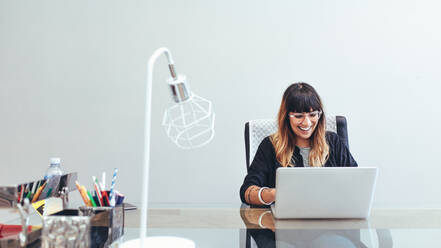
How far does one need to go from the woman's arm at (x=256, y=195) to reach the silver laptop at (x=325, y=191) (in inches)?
10.2

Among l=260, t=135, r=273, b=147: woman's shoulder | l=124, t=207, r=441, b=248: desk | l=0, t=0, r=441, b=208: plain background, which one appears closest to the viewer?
l=124, t=207, r=441, b=248: desk

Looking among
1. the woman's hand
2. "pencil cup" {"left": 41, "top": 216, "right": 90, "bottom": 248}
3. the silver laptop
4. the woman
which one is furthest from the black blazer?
"pencil cup" {"left": 41, "top": 216, "right": 90, "bottom": 248}

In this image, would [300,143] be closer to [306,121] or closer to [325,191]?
[306,121]

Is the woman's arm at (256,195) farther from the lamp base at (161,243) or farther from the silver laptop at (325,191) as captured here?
the lamp base at (161,243)

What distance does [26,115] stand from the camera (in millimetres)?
2518

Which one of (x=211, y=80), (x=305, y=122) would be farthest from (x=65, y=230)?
(x=211, y=80)

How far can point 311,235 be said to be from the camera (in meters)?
0.95

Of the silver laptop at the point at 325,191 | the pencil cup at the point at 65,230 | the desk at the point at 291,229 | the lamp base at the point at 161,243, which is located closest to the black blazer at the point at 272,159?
the desk at the point at 291,229

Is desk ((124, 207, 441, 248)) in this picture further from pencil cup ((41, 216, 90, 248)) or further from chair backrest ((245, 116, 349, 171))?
chair backrest ((245, 116, 349, 171))

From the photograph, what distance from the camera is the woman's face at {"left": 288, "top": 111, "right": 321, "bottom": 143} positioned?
66.7 inches

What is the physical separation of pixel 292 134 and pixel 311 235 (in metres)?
0.87

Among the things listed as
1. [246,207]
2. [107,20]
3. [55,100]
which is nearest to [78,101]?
[55,100]

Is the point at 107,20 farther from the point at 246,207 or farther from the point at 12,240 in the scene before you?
the point at 12,240

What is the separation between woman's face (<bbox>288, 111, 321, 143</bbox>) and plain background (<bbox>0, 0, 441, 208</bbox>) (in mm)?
668
